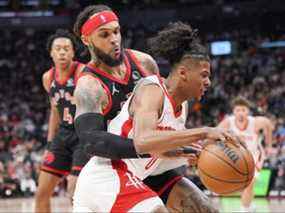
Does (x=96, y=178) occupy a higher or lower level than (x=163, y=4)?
lower

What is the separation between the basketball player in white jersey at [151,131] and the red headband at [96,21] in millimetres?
608

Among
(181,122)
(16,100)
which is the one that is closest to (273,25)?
(16,100)

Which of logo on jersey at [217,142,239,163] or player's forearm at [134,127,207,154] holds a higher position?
player's forearm at [134,127,207,154]

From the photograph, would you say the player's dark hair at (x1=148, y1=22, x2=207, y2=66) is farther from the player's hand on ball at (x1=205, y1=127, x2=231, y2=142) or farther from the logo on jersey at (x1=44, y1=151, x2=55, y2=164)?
the logo on jersey at (x1=44, y1=151, x2=55, y2=164)

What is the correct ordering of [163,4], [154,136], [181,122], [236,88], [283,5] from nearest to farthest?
[154,136], [181,122], [236,88], [283,5], [163,4]

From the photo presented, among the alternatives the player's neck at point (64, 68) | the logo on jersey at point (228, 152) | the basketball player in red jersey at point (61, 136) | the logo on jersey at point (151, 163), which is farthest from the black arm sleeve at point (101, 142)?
the player's neck at point (64, 68)

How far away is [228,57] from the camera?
884 inches

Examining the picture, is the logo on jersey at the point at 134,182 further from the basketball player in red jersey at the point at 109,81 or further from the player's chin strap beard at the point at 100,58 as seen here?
the player's chin strap beard at the point at 100,58

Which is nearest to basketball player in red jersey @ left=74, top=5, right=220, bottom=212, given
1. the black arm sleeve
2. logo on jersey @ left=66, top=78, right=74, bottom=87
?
the black arm sleeve

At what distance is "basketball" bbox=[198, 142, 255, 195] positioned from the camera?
11.2 feet

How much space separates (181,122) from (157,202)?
22.4 inches

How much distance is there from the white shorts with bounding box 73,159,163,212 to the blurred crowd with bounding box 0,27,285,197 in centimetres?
1006

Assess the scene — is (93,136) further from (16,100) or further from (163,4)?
(163,4)

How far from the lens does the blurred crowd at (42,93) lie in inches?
571
